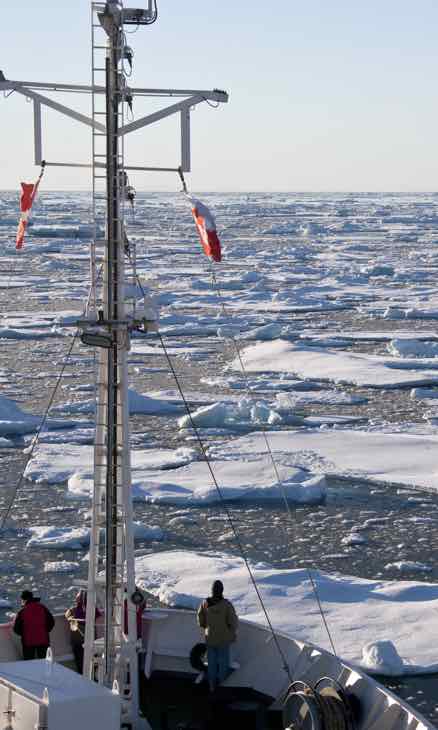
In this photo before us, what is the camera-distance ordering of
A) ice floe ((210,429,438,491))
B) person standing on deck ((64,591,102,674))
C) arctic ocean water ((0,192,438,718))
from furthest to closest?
ice floe ((210,429,438,491)) < arctic ocean water ((0,192,438,718)) < person standing on deck ((64,591,102,674))

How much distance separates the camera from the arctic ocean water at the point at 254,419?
37.7 ft

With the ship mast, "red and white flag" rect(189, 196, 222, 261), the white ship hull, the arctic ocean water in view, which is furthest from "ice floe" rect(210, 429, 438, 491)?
"red and white flag" rect(189, 196, 222, 261)

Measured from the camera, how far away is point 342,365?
2069 centimetres

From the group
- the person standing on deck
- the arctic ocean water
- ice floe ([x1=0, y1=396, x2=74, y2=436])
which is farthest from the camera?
ice floe ([x1=0, y1=396, x2=74, y2=436])

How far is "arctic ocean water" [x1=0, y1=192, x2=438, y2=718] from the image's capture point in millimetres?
11484

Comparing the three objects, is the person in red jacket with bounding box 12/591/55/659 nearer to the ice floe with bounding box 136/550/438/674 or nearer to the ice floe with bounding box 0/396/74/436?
the ice floe with bounding box 136/550/438/674

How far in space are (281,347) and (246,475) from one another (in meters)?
8.74

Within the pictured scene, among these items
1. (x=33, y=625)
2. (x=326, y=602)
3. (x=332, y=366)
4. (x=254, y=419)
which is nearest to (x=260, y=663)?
(x=33, y=625)

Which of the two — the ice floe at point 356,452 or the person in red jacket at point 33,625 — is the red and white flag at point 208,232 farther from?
the ice floe at point 356,452

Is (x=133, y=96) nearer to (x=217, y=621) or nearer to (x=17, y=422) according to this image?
(x=217, y=621)

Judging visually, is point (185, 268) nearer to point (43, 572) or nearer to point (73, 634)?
point (43, 572)

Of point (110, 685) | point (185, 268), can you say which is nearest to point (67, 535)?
point (110, 685)

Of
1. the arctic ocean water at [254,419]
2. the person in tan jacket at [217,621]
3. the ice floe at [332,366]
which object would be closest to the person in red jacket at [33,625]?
the person in tan jacket at [217,621]

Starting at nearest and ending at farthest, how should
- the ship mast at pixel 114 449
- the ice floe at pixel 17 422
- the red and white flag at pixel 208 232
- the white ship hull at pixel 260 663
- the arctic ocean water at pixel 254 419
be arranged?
the red and white flag at pixel 208 232, the ship mast at pixel 114 449, the white ship hull at pixel 260 663, the arctic ocean water at pixel 254 419, the ice floe at pixel 17 422
